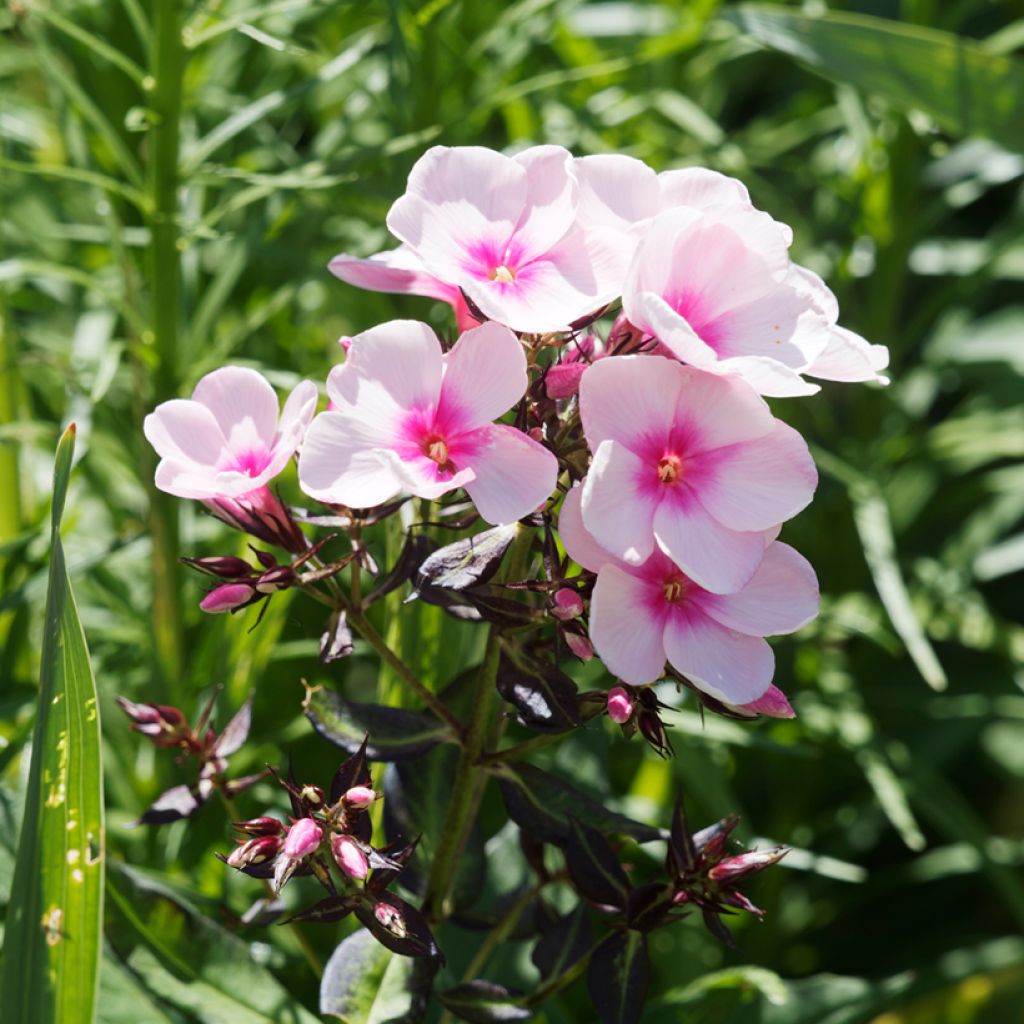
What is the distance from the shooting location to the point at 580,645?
1.67 feet

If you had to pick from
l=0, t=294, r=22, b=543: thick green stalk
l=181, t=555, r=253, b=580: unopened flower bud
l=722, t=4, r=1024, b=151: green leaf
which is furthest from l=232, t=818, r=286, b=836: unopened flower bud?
l=722, t=4, r=1024, b=151: green leaf

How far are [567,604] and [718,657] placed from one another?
0.21ft

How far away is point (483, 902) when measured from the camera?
2.59 ft

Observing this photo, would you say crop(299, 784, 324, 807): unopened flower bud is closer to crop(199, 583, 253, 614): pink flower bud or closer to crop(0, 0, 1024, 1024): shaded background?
→ crop(199, 583, 253, 614): pink flower bud

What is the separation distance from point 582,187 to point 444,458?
0.47ft

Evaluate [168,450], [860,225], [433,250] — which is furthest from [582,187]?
[860,225]

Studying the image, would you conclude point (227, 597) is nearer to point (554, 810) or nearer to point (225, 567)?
point (225, 567)

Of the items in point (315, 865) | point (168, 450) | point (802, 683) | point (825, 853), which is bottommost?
point (825, 853)

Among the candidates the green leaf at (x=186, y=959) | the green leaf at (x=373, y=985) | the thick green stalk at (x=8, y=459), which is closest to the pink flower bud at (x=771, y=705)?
the green leaf at (x=373, y=985)

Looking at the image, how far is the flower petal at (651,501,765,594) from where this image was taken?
47 cm

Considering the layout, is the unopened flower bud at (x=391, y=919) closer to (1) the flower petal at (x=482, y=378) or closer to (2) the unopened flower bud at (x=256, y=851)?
(2) the unopened flower bud at (x=256, y=851)

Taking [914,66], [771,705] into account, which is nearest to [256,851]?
[771,705]

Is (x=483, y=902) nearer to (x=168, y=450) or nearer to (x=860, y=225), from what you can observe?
(x=168, y=450)

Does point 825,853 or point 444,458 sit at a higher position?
point 444,458
